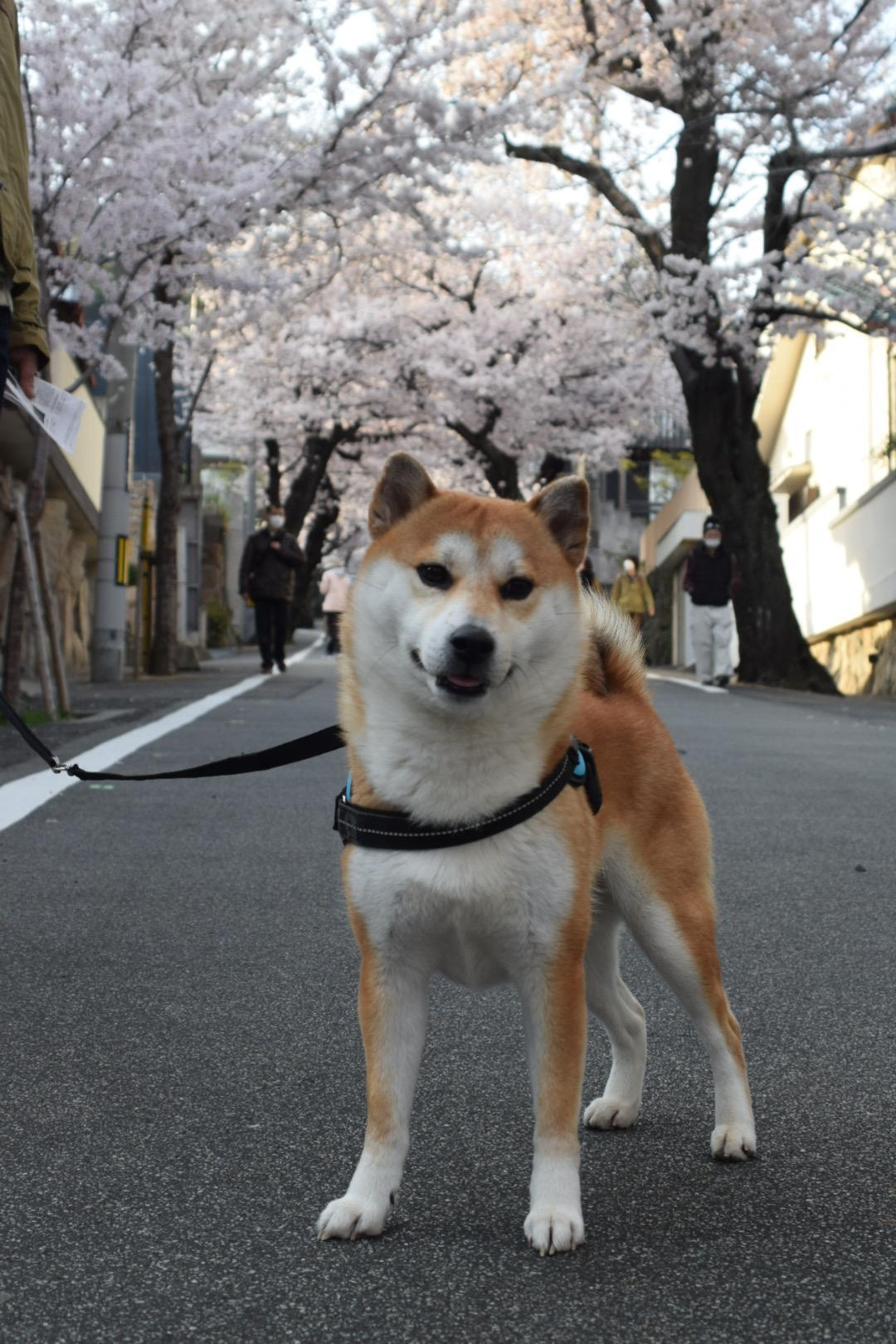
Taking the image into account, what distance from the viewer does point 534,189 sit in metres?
34.2

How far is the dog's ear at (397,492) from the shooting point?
8.82 feet

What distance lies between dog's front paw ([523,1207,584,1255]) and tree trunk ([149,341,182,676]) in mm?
18091

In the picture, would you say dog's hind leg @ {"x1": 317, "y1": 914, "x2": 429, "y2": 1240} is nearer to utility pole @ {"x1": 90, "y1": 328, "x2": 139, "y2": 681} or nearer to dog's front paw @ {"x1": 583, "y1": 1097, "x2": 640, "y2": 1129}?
dog's front paw @ {"x1": 583, "y1": 1097, "x2": 640, "y2": 1129}

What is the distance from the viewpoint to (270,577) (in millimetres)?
20359

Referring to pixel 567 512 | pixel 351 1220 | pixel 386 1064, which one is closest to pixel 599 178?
pixel 567 512

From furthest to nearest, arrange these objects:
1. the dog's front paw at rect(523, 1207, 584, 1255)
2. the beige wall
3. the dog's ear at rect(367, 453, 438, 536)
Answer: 1. the beige wall
2. the dog's ear at rect(367, 453, 438, 536)
3. the dog's front paw at rect(523, 1207, 584, 1255)

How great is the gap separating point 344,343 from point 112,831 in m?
26.6

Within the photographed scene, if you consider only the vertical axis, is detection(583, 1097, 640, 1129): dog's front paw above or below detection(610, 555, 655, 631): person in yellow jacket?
below

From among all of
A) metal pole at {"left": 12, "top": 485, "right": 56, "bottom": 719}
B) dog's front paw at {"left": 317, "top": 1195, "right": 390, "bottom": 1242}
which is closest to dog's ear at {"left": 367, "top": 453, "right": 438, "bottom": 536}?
dog's front paw at {"left": 317, "top": 1195, "right": 390, "bottom": 1242}

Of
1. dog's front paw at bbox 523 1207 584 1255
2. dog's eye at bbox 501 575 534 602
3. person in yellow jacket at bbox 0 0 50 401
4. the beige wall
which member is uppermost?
the beige wall

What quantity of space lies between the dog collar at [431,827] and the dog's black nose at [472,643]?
0.80 feet

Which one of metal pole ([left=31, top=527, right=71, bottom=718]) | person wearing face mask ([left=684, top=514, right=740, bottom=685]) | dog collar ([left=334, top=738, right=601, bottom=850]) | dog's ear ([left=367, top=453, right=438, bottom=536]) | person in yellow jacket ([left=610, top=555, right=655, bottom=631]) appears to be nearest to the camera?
dog collar ([left=334, top=738, right=601, bottom=850])

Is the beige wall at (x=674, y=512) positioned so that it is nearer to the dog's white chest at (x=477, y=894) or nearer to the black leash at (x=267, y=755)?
the black leash at (x=267, y=755)

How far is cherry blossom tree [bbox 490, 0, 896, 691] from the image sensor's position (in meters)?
19.9
